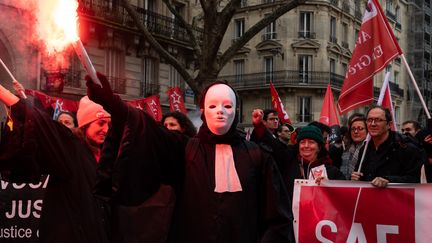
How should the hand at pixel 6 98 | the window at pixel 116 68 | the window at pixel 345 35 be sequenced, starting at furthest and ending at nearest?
the window at pixel 345 35, the window at pixel 116 68, the hand at pixel 6 98

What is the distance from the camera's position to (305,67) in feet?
121

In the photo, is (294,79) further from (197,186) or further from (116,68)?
(197,186)

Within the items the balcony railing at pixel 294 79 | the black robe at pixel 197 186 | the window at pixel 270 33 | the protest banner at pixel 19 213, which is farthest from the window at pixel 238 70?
the black robe at pixel 197 186

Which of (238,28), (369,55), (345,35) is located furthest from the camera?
(345,35)

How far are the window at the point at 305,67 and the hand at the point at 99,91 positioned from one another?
34333mm

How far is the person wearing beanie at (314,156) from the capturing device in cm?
525

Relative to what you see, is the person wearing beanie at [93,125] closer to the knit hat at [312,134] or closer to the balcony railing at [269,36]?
the knit hat at [312,134]

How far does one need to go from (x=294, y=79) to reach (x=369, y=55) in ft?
97.8

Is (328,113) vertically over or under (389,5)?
under

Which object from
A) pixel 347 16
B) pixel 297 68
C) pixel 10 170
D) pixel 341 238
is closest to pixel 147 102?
pixel 341 238

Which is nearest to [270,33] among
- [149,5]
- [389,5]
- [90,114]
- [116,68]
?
[389,5]

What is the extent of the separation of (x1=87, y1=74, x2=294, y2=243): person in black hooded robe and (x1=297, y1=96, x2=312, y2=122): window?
1307 inches

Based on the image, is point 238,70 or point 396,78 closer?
point 238,70

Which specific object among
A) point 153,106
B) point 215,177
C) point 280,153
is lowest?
point 215,177
